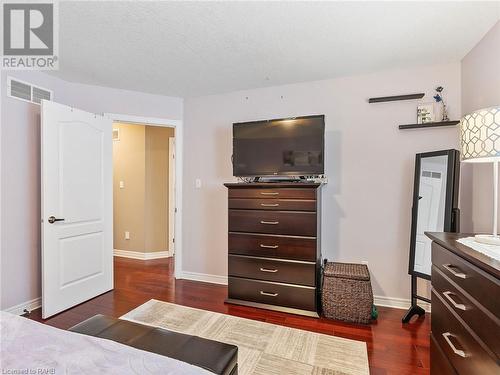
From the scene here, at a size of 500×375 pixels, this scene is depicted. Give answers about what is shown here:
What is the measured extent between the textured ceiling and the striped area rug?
94.8 inches

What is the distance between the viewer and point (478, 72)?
216cm

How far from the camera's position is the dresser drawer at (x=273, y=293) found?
8.16 ft

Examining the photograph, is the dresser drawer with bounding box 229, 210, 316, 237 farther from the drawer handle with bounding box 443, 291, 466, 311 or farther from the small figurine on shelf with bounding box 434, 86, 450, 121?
the small figurine on shelf with bounding box 434, 86, 450, 121

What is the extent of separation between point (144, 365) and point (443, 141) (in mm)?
2978

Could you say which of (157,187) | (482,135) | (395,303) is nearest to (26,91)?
(157,187)

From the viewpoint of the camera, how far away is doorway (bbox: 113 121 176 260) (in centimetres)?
443

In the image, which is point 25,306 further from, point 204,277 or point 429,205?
point 429,205

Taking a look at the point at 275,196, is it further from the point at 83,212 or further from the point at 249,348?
the point at 83,212

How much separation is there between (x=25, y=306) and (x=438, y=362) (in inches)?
134

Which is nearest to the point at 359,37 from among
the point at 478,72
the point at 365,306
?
the point at 478,72

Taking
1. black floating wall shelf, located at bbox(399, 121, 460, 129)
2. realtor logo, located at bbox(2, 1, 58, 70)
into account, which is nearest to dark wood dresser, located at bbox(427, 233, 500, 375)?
black floating wall shelf, located at bbox(399, 121, 460, 129)

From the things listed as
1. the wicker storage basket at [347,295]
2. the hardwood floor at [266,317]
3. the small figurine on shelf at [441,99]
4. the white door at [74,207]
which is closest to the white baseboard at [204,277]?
the hardwood floor at [266,317]

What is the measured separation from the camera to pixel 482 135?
1.29m

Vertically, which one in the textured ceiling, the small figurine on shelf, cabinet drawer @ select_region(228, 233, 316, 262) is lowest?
cabinet drawer @ select_region(228, 233, 316, 262)
